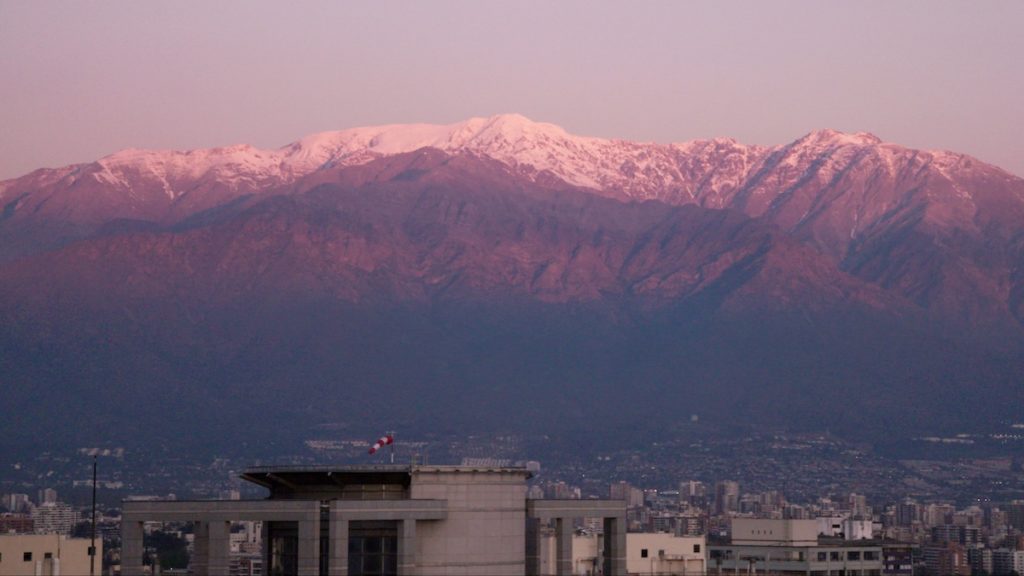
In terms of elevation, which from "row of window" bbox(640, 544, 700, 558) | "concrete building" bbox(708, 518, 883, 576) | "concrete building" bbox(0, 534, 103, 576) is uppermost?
"concrete building" bbox(708, 518, 883, 576)

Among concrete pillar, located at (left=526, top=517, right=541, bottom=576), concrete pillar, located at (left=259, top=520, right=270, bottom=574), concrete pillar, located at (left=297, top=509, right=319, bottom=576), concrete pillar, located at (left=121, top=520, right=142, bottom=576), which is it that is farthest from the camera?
concrete pillar, located at (left=526, top=517, right=541, bottom=576)

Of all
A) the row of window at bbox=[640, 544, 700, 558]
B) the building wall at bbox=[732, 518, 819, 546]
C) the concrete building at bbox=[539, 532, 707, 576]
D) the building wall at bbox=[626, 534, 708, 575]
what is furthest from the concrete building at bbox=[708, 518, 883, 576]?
the concrete building at bbox=[539, 532, 707, 576]

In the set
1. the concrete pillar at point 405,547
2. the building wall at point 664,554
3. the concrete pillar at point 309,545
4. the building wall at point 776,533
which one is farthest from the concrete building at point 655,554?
the concrete pillar at point 309,545

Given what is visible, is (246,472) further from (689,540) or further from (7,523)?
(7,523)

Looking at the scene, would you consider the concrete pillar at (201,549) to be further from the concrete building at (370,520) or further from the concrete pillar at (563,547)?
the concrete pillar at (563,547)

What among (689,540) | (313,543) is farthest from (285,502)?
(689,540)

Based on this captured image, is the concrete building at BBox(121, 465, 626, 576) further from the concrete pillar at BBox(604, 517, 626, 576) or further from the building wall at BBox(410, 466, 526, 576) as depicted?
the concrete pillar at BBox(604, 517, 626, 576)
